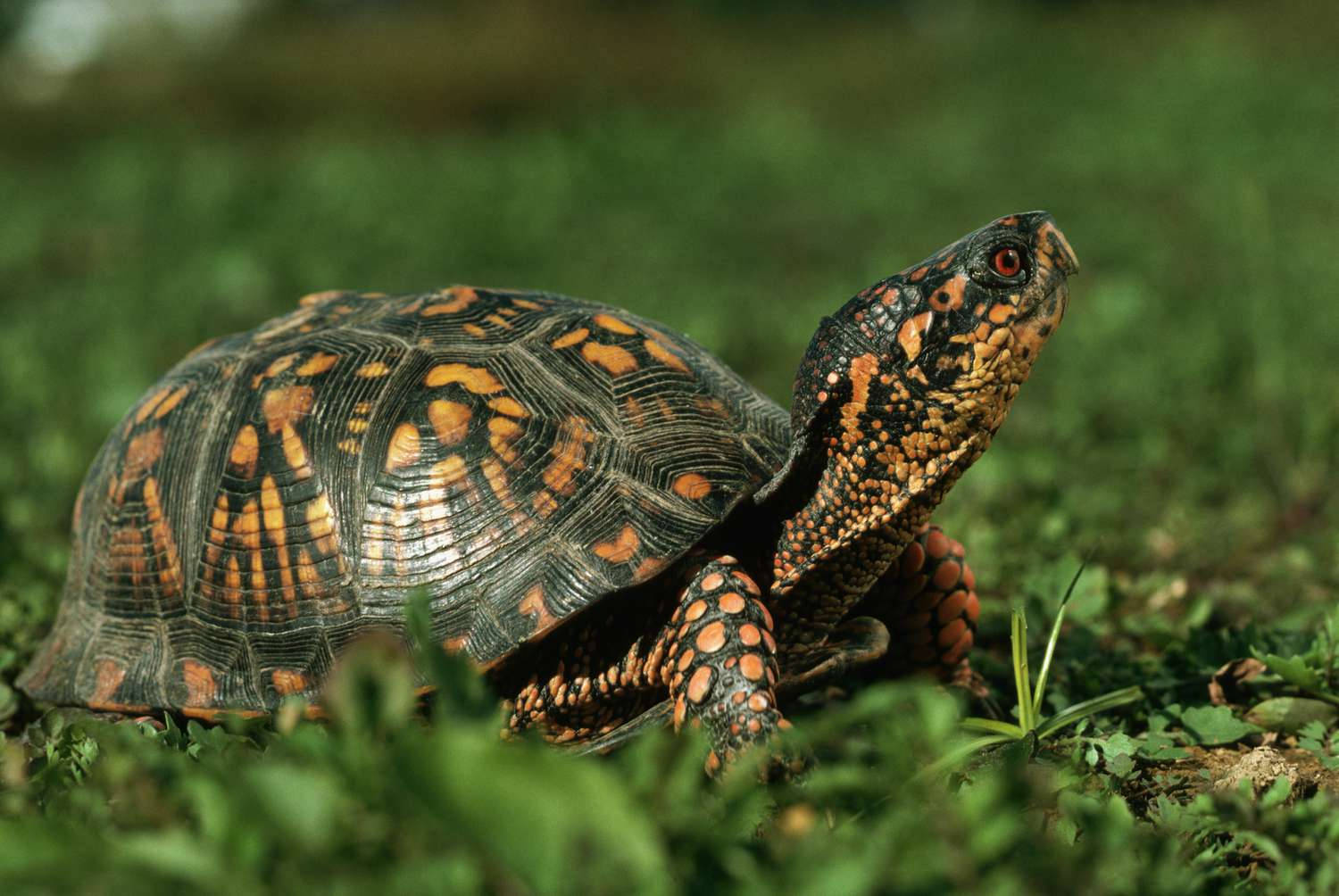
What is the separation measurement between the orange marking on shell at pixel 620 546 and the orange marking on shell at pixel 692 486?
134mm

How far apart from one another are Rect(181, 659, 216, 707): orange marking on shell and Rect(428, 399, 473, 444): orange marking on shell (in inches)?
28.6

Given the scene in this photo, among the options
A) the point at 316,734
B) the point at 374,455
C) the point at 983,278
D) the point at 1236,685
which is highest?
the point at 983,278

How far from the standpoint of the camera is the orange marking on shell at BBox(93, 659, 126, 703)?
2.60 m

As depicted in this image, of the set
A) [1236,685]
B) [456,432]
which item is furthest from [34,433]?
[1236,685]

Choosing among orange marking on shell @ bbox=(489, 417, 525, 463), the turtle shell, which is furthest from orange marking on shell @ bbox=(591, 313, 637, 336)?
orange marking on shell @ bbox=(489, 417, 525, 463)

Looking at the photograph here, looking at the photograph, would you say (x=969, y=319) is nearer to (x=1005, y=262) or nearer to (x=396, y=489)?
(x=1005, y=262)

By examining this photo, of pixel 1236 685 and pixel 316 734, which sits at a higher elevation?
pixel 316 734

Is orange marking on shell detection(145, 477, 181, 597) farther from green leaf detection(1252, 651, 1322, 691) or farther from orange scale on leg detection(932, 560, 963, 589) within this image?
green leaf detection(1252, 651, 1322, 691)

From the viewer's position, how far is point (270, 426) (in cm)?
253

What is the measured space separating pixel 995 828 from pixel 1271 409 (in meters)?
3.51

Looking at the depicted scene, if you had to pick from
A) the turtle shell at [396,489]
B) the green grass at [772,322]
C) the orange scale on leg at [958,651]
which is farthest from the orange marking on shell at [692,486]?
the orange scale on leg at [958,651]

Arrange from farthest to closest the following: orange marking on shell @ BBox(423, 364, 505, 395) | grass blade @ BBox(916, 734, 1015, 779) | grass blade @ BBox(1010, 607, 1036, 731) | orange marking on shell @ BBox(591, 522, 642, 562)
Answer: orange marking on shell @ BBox(423, 364, 505, 395)
orange marking on shell @ BBox(591, 522, 642, 562)
grass blade @ BBox(1010, 607, 1036, 731)
grass blade @ BBox(916, 734, 1015, 779)

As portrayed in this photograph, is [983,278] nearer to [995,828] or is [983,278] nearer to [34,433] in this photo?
[995,828]

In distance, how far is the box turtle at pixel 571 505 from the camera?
2246 mm
